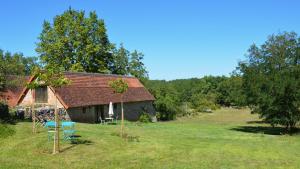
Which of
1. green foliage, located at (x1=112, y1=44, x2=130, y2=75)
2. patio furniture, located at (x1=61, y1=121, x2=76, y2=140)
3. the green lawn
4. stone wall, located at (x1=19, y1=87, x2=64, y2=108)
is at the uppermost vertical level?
green foliage, located at (x1=112, y1=44, x2=130, y2=75)

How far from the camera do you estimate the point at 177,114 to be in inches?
2817

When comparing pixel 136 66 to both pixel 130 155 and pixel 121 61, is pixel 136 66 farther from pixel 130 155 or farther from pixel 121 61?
pixel 130 155

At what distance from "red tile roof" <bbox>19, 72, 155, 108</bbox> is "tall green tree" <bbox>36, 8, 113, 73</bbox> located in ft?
34.0

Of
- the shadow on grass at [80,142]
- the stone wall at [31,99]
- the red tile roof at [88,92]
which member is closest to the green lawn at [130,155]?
the shadow on grass at [80,142]

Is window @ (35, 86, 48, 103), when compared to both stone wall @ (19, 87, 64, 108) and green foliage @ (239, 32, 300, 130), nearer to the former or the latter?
stone wall @ (19, 87, 64, 108)

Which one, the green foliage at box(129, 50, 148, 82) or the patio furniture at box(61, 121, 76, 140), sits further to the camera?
the green foliage at box(129, 50, 148, 82)

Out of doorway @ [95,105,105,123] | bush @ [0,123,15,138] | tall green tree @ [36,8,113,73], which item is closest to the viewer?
bush @ [0,123,15,138]

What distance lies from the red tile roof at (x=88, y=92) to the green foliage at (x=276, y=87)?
1690 cm

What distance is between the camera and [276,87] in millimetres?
35438

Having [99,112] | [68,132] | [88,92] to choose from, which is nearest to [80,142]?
[68,132]

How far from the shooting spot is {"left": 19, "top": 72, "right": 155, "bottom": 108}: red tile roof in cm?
4145

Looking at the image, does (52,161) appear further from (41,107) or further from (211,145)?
(41,107)

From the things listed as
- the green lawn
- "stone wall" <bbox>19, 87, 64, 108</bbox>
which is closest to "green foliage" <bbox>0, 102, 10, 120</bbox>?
"stone wall" <bbox>19, 87, 64, 108</bbox>

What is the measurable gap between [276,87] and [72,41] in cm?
3730
